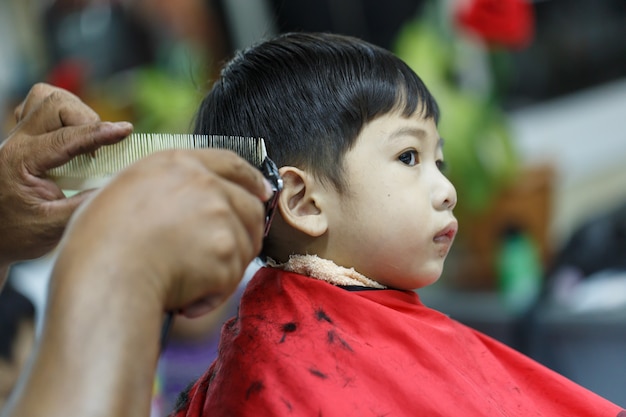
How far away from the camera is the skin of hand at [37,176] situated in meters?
0.99

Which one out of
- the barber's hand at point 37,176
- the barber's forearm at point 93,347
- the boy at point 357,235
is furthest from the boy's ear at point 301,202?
the barber's forearm at point 93,347

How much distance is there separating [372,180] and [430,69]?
6.74 ft

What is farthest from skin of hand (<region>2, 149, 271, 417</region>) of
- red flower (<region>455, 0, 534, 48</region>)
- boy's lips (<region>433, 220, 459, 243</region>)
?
red flower (<region>455, 0, 534, 48</region>)

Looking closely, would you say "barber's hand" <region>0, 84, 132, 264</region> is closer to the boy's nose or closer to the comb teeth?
the comb teeth

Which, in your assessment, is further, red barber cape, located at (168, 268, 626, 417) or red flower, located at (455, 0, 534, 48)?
red flower, located at (455, 0, 534, 48)

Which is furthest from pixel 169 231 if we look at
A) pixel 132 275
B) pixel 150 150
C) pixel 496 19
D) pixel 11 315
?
pixel 496 19

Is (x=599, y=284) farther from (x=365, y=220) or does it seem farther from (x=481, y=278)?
(x=365, y=220)

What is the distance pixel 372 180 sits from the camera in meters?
1.00

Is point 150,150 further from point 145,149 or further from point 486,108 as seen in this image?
point 486,108

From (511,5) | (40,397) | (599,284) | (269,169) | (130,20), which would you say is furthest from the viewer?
(130,20)

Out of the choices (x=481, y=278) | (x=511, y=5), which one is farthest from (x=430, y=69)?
(x=481, y=278)

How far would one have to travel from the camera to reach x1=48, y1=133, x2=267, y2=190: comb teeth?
92cm

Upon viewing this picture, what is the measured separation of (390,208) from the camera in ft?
3.28

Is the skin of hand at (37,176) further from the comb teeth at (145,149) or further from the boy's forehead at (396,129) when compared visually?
the boy's forehead at (396,129)
